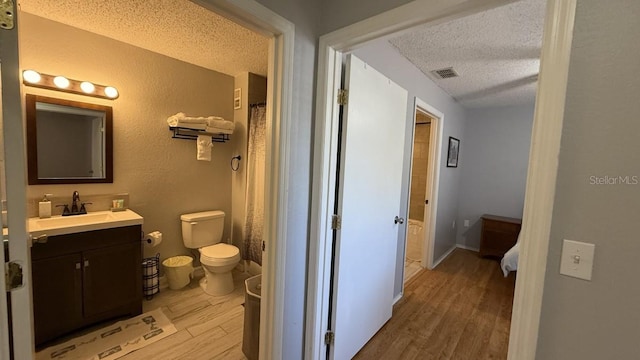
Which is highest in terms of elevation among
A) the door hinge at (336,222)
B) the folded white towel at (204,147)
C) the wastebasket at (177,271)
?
the folded white towel at (204,147)

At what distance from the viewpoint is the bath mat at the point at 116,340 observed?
171cm

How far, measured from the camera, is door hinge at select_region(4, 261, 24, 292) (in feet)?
2.17

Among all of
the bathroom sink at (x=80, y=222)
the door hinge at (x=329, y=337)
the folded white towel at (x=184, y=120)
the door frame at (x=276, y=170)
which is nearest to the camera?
the door frame at (x=276, y=170)

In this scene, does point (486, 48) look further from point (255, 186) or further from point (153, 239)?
point (153, 239)

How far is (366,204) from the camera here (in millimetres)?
1733

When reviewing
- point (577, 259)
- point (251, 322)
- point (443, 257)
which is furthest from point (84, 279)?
point (443, 257)

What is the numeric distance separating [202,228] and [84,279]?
40.2 inches

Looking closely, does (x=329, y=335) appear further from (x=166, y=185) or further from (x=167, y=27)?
(x=167, y=27)

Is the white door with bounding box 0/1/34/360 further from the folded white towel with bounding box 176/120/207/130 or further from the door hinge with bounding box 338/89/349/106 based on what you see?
the folded white towel with bounding box 176/120/207/130

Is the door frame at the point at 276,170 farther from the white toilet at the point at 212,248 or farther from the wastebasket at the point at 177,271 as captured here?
the wastebasket at the point at 177,271

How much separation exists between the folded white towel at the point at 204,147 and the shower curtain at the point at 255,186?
1.38 feet

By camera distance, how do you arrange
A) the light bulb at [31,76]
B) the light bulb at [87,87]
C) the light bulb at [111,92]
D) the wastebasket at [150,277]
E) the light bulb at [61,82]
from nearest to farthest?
the light bulb at [31,76]
the light bulb at [61,82]
the light bulb at [87,87]
the light bulb at [111,92]
the wastebasket at [150,277]

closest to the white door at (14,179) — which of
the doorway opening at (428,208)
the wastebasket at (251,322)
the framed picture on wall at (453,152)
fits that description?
the wastebasket at (251,322)

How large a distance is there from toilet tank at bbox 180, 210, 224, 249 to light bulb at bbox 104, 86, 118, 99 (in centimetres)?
126
